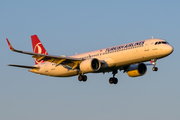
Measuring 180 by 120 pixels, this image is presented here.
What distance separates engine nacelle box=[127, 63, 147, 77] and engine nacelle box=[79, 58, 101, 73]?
7395mm

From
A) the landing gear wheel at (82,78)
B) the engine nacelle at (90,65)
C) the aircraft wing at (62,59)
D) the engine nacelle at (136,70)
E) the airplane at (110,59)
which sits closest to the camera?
the airplane at (110,59)

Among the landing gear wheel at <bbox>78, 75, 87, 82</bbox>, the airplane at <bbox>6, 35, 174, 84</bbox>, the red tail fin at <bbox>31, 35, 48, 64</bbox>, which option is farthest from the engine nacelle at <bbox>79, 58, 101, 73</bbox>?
the red tail fin at <bbox>31, 35, 48, 64</bbox>

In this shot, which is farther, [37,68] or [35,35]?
[35,35]

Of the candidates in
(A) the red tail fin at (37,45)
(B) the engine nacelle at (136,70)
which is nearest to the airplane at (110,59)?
(B) the engine nacelle at (136,70)

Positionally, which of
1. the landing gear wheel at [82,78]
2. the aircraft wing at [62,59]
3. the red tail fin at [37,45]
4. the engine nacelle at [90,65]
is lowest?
the landing gear wheel at [82,78]

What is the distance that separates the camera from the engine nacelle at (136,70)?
5863 cm

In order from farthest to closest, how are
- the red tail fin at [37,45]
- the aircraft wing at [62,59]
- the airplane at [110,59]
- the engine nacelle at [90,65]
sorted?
the red tail fin at [37,45]
the aircraft wing at [62,59]
the engine nacelle at [90,65]
the airplane at [110,59]

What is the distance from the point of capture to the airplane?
51.0 metres

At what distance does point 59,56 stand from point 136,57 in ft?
35.8

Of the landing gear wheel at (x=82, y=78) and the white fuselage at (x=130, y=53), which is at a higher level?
the white fuselage at (x=130, y=53)

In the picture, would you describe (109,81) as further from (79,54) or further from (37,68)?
(37,68)

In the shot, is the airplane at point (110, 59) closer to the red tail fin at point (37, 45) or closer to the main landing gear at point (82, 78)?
the main landing gear at point (82, 78)

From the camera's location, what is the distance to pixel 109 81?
61.8 m

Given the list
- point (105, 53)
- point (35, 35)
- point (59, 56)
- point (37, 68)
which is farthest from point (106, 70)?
point (35, 35)
